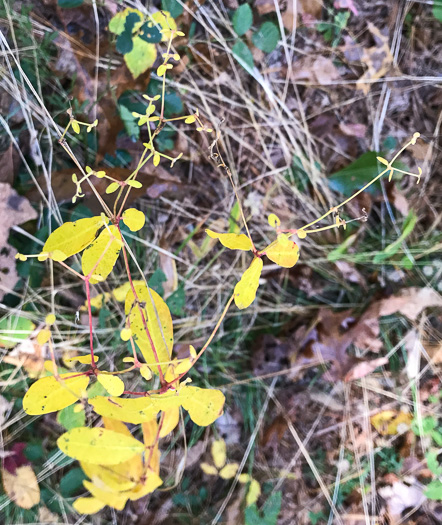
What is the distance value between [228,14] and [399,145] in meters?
0.72

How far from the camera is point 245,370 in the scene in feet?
4.86

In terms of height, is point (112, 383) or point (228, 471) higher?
point (112, 383)

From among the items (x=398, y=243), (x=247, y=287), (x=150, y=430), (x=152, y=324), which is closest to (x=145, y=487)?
(x=150, y=430)

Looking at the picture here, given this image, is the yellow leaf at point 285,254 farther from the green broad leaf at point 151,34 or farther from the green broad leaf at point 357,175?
the green broad leaf at point 151,34

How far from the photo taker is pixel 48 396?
35.3 inches

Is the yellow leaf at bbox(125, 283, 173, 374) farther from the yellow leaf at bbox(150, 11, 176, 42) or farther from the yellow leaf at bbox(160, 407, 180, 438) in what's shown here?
the yellow leaf at bbox(150, 11, 176, 42)

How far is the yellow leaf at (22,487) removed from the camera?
1.36 metres

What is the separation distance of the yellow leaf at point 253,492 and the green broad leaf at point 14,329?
93 centimetres

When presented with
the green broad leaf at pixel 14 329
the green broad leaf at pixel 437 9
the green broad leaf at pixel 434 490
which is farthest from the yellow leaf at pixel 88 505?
the green broad leaf at pixel 437 9

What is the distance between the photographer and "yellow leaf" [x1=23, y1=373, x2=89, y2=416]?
89cm

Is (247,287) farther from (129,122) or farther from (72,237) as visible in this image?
(129,122)

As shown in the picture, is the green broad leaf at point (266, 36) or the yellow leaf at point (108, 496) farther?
the green broad leaf at point (266, 36)

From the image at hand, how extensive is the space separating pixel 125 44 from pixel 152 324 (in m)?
0.82

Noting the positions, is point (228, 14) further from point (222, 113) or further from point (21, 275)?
point (21, 275)
